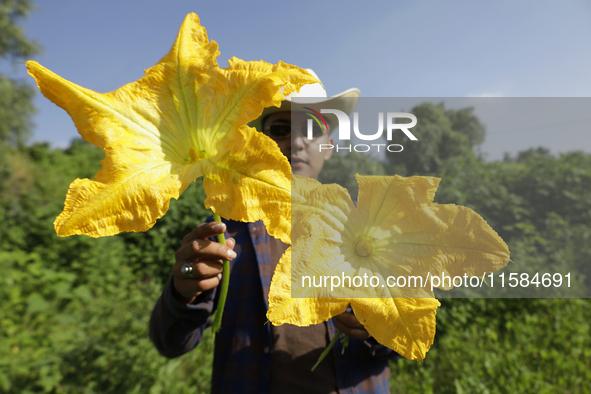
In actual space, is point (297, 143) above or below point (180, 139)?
above

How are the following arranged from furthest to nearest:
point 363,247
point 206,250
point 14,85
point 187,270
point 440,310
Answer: point 14,85
point 440,310
point 187,270
point 206,250
point 363,247

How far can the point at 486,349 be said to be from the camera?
451cm

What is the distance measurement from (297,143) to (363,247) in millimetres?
1118

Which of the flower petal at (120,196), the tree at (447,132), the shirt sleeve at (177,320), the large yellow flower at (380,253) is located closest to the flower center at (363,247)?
the large yellow flower at (380,253)

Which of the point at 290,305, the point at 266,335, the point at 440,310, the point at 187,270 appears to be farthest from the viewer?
the point at 440,310

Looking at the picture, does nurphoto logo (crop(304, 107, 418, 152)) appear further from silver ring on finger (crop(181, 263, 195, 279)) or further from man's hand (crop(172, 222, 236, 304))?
silver ring on finger (crop(181, 263, 195, 279))

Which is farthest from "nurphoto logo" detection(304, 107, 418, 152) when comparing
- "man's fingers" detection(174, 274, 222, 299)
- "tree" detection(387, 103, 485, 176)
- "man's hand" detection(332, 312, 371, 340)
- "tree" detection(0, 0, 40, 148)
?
"tree" detection(0, 0, 40, 148)

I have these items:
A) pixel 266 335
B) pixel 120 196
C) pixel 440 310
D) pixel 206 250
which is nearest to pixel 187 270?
pixel 206 250

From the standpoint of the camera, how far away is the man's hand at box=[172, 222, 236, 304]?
1180mm

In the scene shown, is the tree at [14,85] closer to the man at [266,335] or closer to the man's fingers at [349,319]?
the man at [266,335]

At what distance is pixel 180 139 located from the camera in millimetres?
1141

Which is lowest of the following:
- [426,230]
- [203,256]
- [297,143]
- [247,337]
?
[247,337]

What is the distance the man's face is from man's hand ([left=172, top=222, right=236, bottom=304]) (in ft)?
3.00

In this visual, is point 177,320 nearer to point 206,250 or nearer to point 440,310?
point 206,250
